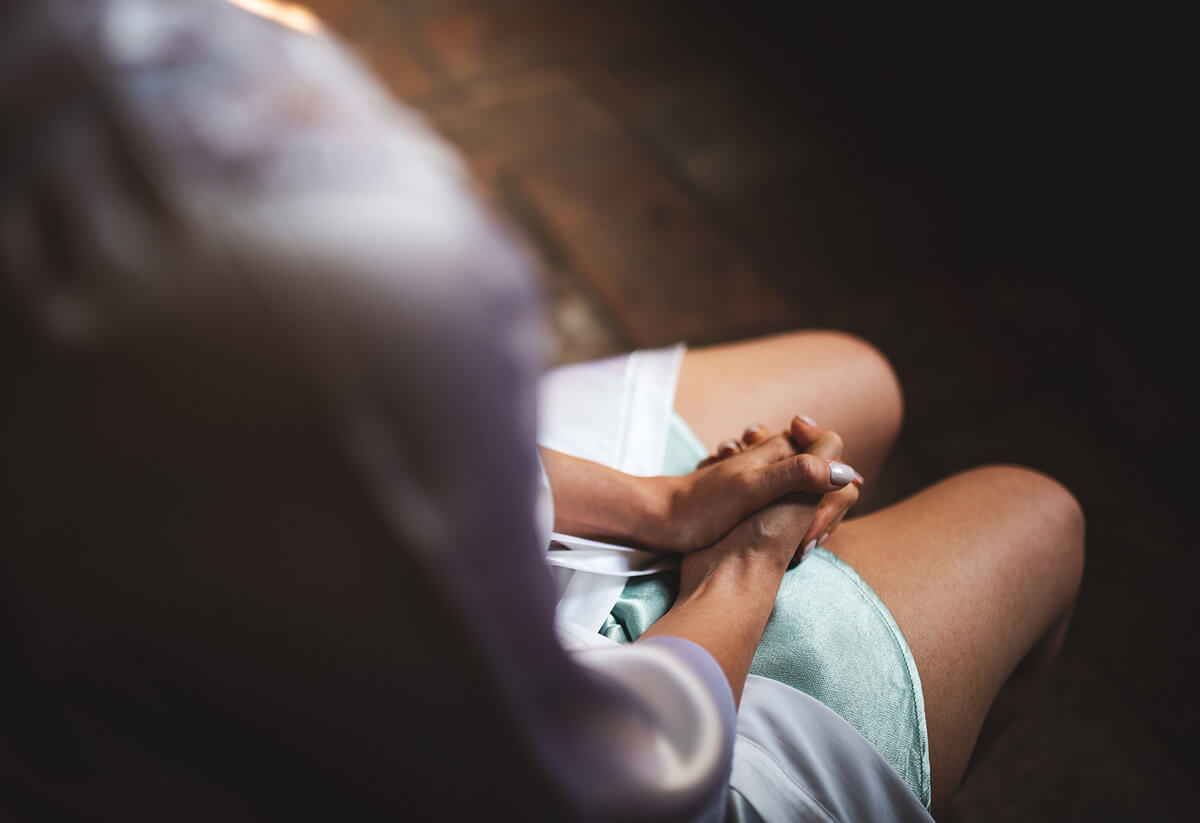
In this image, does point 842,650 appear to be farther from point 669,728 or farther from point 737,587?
point 669,728

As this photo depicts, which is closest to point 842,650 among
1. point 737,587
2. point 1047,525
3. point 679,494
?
point 737,587

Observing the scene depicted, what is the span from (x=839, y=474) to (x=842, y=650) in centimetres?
17

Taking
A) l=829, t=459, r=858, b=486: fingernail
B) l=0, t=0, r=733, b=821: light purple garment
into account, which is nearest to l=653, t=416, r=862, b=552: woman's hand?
l=829, t=459, r=858, b=486: fingernail

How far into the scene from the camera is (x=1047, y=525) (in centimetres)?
90

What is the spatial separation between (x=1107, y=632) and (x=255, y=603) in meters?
1.33

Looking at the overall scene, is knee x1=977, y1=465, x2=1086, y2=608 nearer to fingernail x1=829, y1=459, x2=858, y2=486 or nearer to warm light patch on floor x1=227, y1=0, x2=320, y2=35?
fingernail x1=829, y1=459, x2=858, y2=486

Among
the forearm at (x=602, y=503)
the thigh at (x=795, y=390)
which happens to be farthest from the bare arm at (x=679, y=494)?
the thigh at (x=795, y=390)

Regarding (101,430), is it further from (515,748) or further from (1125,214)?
(1125,214)

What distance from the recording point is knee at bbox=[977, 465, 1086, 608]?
879 millimetres

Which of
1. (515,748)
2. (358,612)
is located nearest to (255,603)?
(358,612)

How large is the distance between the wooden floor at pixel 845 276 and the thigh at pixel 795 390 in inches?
17.8

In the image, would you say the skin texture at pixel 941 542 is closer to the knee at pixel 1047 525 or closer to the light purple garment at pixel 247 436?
the knee at pixel 1047 525

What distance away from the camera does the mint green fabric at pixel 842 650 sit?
0.73 metres

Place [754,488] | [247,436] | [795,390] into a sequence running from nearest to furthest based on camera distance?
[247,436] → [754,488] → [795,390]
